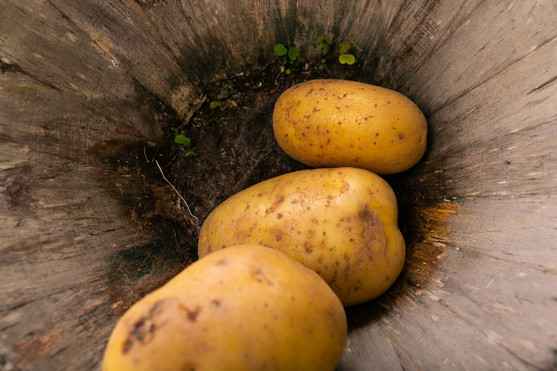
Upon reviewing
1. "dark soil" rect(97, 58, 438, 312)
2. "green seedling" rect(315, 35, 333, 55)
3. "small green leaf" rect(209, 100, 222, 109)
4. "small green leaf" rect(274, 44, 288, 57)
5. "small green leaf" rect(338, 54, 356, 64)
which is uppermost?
"small green leaf" rect(274, 44, 288, 57)

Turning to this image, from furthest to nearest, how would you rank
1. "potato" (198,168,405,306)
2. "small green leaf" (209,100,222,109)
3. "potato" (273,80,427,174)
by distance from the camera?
1. "small green leaf" (209,100,222,109)
2. "potato" (273,80,427,174)
3. "potato" (198,168,405,306)

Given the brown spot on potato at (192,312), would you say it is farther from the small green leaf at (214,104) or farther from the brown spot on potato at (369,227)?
the small green leaf at (214,104)

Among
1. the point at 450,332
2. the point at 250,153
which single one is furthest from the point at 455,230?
the point at 250,153

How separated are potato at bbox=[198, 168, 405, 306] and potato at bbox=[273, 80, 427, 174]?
0.29ft

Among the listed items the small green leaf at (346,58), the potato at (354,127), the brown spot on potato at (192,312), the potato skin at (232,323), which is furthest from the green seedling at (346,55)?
the brown spot on potato at (192,312)

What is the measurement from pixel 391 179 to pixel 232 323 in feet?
3.38

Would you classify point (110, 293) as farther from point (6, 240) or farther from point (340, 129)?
point (340, 129)

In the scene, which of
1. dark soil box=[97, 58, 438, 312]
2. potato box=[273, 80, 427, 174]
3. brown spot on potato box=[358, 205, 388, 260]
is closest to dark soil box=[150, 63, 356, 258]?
dark soil box=[97, 58, 438, 312]

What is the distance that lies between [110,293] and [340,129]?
98cm

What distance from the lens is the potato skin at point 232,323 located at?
2.34 ft

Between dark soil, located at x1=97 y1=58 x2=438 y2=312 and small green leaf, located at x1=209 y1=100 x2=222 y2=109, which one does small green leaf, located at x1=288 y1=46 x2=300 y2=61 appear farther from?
small green leaf, located at x1=209 y1=100 x2=222 y2=109

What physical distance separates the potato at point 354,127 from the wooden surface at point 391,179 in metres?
0.18

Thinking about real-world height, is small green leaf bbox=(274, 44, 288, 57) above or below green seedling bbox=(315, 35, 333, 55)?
above

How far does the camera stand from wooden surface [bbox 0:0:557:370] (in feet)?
3.03
